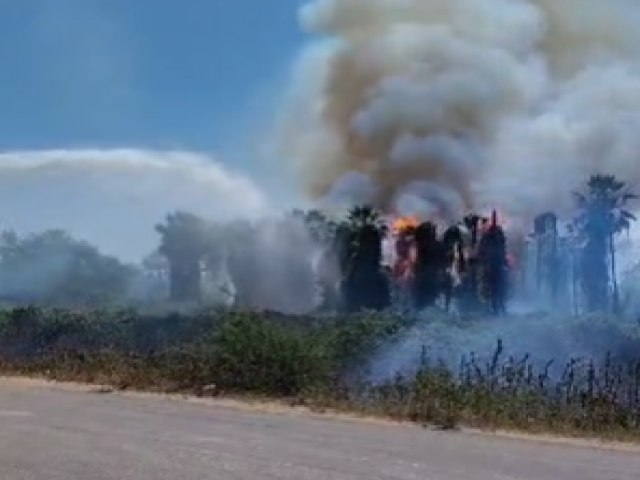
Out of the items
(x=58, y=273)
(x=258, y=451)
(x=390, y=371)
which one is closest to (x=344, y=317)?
(x=390, y=371)

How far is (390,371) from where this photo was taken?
2205 centimetres

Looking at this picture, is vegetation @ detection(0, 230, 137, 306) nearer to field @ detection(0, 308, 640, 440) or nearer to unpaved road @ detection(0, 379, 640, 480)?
field @ detection(0, 308, 640, 440)

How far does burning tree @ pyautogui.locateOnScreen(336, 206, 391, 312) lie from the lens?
50394 mm

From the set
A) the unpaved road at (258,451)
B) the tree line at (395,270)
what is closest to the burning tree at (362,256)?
the tree line at (395,270)

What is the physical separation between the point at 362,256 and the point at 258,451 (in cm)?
4150

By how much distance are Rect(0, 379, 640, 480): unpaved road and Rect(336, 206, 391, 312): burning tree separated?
34.7 m

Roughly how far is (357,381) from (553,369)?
428 cm

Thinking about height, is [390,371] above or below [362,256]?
below

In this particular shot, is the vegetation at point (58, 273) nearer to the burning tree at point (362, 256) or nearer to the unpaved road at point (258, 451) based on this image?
the burning tree at point (362, 256)

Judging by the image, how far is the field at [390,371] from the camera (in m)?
15.4

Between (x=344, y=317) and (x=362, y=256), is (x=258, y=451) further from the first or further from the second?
(x=362, y=256)

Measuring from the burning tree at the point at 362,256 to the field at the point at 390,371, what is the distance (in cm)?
1648

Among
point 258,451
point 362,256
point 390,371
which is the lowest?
point 258,451

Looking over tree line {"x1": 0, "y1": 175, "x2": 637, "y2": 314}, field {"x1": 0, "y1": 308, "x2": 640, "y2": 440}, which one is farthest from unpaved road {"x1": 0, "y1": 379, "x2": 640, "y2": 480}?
tree line {"x1": 0, "y1": 175, "x2": 637, "y2": 314}
